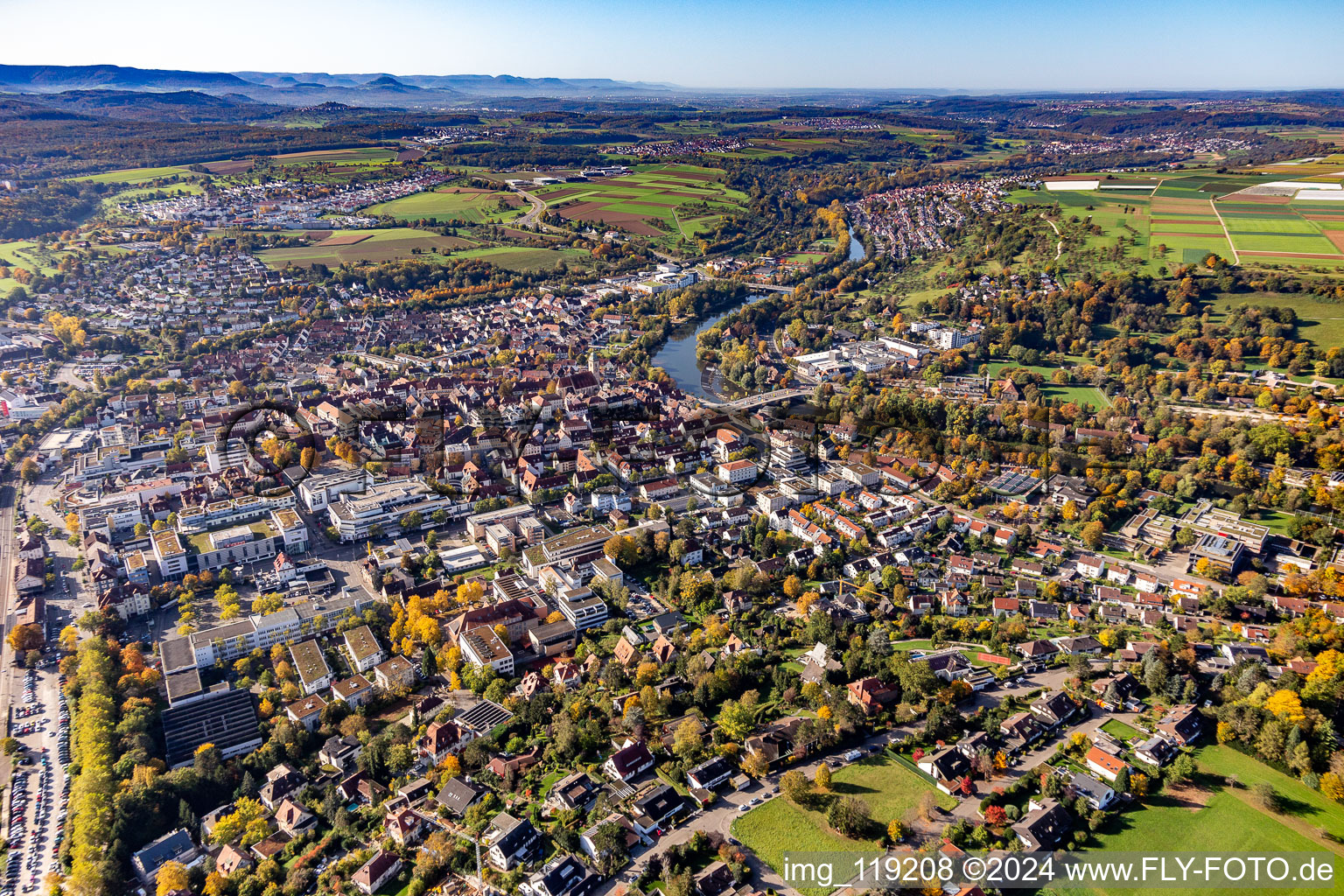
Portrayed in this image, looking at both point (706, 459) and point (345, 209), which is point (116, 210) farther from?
point (706, 459)

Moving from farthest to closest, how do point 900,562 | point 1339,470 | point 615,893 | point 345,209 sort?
1. point 345,209
2. point 1339,470
3. point 900,562
4. point 615,893

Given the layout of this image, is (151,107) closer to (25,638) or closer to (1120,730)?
(25,638)

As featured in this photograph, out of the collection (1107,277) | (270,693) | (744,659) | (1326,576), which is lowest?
(270,693)

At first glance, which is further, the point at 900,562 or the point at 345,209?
the point at 345,209

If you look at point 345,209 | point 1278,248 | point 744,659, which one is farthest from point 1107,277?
point 345,209

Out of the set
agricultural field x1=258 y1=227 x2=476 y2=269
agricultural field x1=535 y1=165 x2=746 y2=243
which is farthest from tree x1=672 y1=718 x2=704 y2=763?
agricultural field x1=535 y1=165 x2=746 y2=243

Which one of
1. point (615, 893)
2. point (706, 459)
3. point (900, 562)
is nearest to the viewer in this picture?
point (615, 893)

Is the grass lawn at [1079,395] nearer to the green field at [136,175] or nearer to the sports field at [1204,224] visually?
the sports field at [1204,224]

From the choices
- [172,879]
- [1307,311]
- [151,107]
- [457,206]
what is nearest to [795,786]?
[172,879]
